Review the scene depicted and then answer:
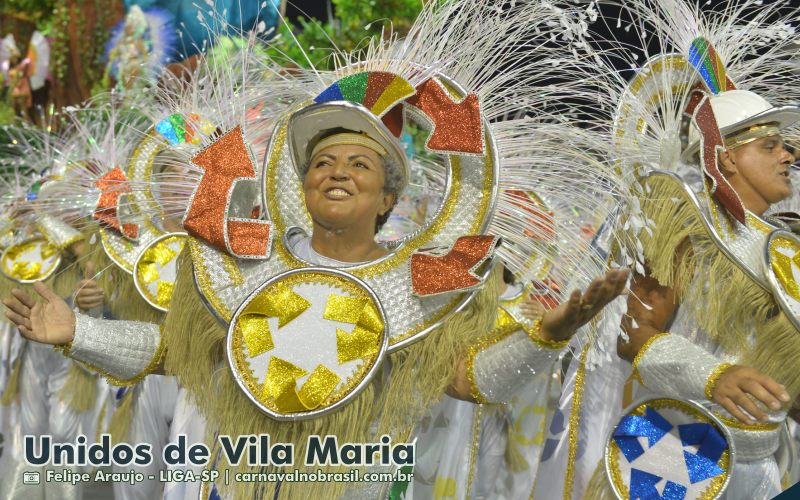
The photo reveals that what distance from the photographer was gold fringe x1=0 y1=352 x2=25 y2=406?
6.47 metres

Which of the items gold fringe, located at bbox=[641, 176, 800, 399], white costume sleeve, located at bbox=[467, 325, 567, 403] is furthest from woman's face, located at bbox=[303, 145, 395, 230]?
gold fringe, located at bbox=[641, 176, 800, 399]

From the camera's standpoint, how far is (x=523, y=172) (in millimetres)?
3434

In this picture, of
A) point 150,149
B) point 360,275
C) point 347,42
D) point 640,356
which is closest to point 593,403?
point 640,356

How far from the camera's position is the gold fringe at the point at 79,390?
6.09m

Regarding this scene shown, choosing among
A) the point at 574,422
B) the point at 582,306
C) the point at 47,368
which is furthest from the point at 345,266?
the point at 47,368

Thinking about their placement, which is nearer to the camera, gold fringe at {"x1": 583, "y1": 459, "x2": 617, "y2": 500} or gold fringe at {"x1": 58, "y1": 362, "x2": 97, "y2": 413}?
gold fringe at {"x1": 583, "y1": 459, "x2": 617, "y2": 500}

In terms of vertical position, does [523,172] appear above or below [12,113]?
above

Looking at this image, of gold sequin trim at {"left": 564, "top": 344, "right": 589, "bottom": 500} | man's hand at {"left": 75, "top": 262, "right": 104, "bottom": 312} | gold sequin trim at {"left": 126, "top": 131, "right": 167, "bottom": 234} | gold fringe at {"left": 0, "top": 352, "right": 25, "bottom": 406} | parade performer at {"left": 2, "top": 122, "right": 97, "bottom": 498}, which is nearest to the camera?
gold sequin trim at {"left": 564, "top": 344, "right": 589, "bottom": 500}

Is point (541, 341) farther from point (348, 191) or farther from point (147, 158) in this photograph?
point (147, 158)

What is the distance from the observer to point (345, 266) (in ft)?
10.7

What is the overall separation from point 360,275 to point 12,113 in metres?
11.1

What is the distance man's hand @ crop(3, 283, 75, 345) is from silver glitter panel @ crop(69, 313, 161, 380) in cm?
3

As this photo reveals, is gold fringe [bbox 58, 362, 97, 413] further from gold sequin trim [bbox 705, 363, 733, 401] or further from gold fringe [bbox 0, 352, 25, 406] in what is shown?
gold sequin trim [bbox 705, 363, 733, 401]

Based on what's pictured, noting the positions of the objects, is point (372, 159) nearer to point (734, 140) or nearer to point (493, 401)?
point (493, 401)
